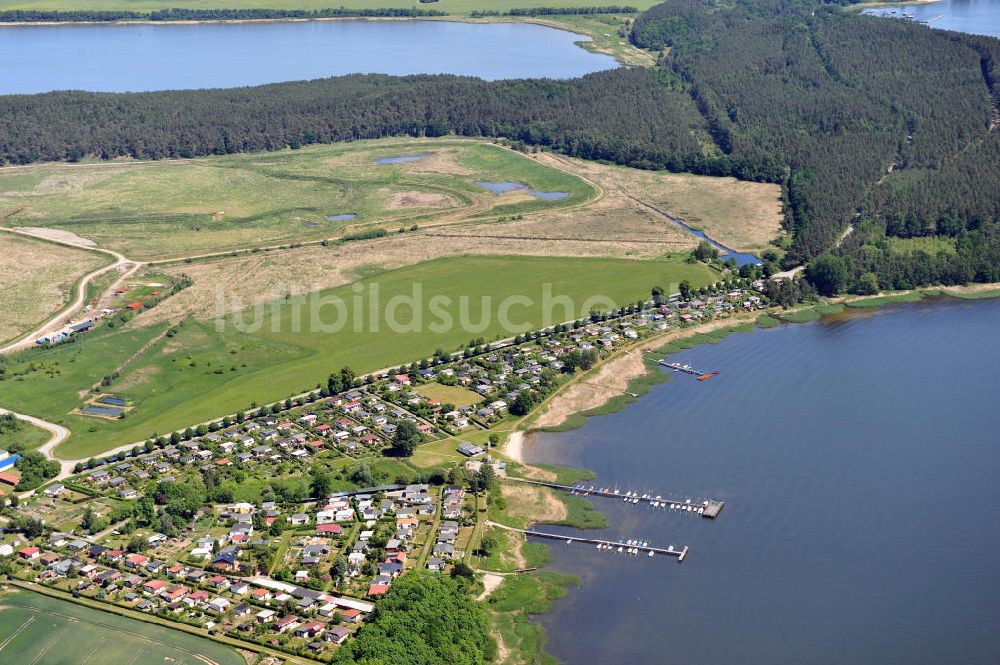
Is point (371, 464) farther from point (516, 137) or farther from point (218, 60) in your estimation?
point (218, 60)

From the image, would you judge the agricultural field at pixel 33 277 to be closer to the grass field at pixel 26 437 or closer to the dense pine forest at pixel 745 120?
the grass field at pixel 26 437

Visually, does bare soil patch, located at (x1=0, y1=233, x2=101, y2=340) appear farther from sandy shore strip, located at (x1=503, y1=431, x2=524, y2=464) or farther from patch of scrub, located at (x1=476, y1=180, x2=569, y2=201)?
patch of scrub, located at (x1=476, y1=180, x2=569, y2=201)

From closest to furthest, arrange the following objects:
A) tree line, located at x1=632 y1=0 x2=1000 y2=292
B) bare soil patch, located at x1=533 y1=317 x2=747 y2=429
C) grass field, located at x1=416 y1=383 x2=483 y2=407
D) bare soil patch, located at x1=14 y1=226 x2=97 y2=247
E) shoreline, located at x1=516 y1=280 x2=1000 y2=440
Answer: shoreline, located at x1=516 y1=280 x2=1000 y2=440 < bare soil patch, located at x1=533 y1=317 x2=747 y2=429 < grass field, located at x1=416 y1=383 x2=483 y2=407 < tree line, located at x1=632 y1=0 x2=1000 y2=292 < bare soil patch, located at x1=14 y1=226 x2=97 y2=247

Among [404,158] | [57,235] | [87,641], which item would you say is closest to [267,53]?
[404,158]

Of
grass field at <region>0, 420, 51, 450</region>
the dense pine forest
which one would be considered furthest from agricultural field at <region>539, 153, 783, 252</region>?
grass field at <region>0, 420, 51, 450</region>

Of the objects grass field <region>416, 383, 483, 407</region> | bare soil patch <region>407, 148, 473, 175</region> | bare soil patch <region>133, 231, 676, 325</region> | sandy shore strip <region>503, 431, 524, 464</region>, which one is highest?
bare soil patch <region>407, 148, 473, 175</region>

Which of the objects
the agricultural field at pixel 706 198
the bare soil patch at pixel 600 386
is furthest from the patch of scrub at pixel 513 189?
the bare soil patch at pixel 600 386
